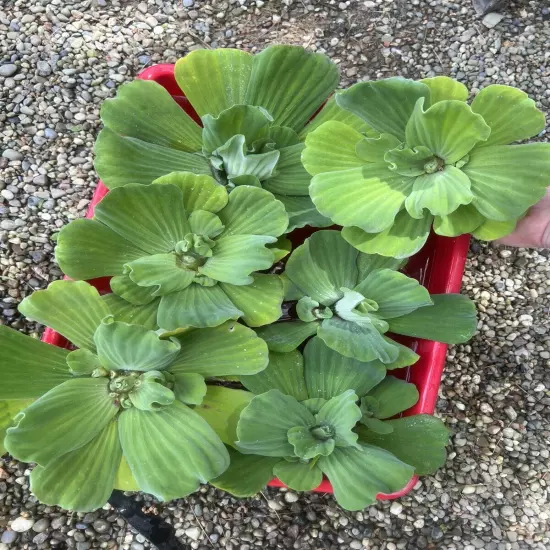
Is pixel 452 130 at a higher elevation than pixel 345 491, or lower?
higher

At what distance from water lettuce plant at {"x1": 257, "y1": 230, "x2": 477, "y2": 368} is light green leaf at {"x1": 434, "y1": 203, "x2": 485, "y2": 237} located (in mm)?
90

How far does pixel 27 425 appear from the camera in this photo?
0.76 m

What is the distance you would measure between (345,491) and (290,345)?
0.22 metres

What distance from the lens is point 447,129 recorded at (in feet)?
2.73

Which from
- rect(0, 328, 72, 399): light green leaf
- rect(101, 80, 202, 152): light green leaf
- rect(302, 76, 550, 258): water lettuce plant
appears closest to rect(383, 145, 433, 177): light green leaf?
rect(302, 76, 550, 258): water lettuce plant

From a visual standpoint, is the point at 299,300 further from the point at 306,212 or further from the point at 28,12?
the point at 28,12

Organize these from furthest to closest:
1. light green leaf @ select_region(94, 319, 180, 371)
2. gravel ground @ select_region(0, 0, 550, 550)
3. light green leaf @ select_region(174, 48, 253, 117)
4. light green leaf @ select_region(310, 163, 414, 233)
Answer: gravel ground @ select_region(0, 0, 550, 550), light green leaf @ select_region(174, 48, 253, 117), light green leaf @ select_region(310, 163, 414, 233), light green leaf @ select_region(94, 319, 180, 371)

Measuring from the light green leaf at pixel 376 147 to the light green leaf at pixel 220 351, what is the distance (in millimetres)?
303

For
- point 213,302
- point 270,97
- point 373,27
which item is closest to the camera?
point 213,302

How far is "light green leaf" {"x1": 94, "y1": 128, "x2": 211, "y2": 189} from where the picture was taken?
3.02 ft

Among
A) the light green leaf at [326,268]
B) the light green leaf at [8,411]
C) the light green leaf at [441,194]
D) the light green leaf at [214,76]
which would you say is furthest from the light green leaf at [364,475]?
the light green leaf at [214,76]

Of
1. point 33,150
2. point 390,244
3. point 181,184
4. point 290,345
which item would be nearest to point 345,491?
point 290,345

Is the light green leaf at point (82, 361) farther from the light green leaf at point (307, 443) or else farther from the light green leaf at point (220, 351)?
the light green leaf at point (307, 443)

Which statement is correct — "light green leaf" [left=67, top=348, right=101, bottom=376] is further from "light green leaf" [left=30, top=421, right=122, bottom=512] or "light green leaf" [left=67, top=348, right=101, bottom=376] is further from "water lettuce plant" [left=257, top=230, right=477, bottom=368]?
"water lettuce plant" [left=257, top=230, right=477, bottom=368]
